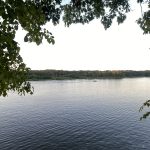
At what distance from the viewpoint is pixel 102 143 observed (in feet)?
162

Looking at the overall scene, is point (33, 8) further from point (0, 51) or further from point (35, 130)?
point (35, 130)

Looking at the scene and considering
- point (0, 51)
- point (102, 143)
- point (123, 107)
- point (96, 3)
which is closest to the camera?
point (0, 51)

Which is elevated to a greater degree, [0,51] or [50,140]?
[0,51]

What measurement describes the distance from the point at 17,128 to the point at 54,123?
10299 mm

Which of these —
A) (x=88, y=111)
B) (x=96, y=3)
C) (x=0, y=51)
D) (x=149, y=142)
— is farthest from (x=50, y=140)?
(x=0, y=51)

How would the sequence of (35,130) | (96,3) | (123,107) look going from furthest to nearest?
1. (123,107)
2. (35,130)
3. (96,3)

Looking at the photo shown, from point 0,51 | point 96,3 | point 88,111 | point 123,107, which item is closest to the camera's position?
A: point 0,51

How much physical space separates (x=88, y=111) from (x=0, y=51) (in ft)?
251

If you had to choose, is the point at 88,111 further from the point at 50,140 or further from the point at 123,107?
the point at 50,140

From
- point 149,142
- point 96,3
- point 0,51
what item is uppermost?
point 96,3

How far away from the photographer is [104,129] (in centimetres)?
5947

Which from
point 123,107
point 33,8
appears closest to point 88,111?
point 123,107

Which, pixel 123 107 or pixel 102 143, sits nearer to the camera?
pixel 102 143

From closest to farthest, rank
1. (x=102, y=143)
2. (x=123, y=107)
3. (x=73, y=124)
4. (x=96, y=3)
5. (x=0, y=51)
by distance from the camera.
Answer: (x=0, y=51)
(x=96, y=3)
(x=102, y=143)
(x=73, y=124)
(x=123, y=107)
